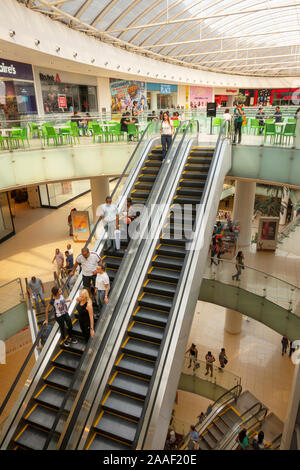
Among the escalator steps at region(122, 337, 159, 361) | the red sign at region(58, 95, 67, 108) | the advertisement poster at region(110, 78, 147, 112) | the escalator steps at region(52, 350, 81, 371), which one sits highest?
the advertisement poster at region(110, 78, 147, 112)

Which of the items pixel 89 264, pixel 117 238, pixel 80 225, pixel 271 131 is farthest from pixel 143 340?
pixel 80 225

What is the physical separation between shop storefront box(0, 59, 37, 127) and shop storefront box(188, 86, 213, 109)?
25757 millimetres

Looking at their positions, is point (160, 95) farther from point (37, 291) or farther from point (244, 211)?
point (37, 291)

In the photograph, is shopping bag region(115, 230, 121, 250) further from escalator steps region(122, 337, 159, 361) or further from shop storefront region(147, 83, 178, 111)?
shop storefront region(147, 83, 178, 111)

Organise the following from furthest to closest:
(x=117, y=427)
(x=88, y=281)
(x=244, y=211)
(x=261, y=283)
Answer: (x=244, y=211) → (x=261, y=283) → (x=88, y=281) → (x=117, y=427)

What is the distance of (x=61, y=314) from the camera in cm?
678

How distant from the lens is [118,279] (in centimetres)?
713

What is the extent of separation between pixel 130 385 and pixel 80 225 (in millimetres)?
13304

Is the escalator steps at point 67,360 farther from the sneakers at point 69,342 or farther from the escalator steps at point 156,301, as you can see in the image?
the escalator steps at point 156,301

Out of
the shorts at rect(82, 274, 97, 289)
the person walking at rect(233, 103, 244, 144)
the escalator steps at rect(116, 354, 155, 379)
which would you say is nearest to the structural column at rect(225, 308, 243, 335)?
the person walking at rect(233, 103, 244, 144)

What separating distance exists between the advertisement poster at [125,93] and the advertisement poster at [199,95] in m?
11.1

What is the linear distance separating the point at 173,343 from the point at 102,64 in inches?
799

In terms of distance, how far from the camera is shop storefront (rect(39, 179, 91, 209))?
26.0m
